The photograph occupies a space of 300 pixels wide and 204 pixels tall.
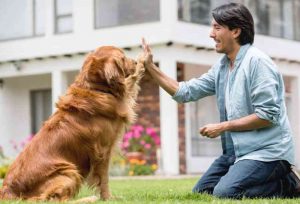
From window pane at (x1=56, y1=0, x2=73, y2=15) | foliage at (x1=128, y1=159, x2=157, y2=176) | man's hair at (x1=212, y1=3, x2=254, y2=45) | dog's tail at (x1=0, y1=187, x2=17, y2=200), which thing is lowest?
foliage at (x1=128, y1=159, x2=157, y2=176)

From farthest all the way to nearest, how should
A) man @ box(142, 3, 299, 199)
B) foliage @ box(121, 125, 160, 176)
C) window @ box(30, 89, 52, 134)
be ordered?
window @ box(30, 89, 52, 134)
foliage @ box(121, 125, 160, 176)
man @ box(142, 3, 299, 199)

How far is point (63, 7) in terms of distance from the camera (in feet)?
67.2

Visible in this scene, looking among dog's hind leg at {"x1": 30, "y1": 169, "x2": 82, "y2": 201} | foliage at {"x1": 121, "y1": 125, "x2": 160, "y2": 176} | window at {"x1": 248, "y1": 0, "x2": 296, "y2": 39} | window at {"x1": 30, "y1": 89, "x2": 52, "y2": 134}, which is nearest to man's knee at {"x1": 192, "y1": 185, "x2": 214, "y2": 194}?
dog's hind leg at {"x1": 30, "y1": 169, "x2": 82, "y2": 201}

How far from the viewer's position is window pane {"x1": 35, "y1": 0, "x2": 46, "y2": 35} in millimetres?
20734

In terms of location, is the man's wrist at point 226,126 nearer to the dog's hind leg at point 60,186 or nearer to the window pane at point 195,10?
the dog's hind leg at point 60,186

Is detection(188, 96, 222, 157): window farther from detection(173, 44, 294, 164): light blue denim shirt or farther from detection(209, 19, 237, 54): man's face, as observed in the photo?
detection(173, 44, 294, 164): light blue denim shirt

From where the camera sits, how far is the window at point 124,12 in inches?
733

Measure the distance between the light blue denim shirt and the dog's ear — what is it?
1129 millimetres

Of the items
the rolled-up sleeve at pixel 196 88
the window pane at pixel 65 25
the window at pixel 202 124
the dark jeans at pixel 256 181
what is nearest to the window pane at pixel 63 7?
the window pane at pixel 65 25

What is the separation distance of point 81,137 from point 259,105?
63.9 inches

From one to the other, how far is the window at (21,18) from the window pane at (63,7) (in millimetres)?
505

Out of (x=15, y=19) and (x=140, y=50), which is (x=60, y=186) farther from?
(x=15, y=19)

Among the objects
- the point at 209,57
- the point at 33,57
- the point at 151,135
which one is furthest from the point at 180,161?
the point at 33,57

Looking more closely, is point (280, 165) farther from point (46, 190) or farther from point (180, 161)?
point (180, 161)
